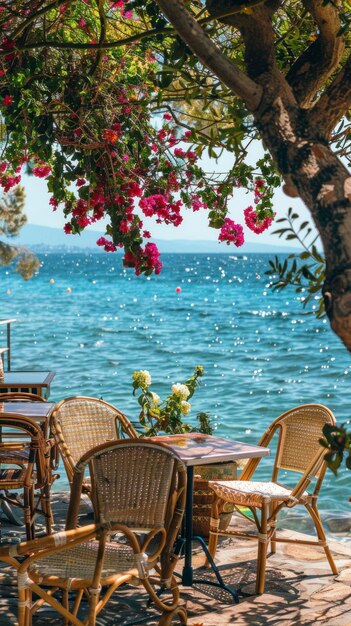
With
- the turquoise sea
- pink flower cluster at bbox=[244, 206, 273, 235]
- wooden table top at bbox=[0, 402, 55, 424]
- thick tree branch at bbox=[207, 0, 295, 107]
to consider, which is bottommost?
the turquoise sea

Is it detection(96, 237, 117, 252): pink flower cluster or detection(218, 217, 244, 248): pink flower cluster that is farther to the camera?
detection(218, 217, 244, 248): pink flower cluster

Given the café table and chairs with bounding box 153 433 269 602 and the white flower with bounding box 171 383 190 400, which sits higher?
the white flower with bounding box 171 383 190 400

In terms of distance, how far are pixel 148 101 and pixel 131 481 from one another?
1.89 meters

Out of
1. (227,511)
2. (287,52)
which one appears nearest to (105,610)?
(227,511)

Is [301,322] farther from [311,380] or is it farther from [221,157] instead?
[221,157]

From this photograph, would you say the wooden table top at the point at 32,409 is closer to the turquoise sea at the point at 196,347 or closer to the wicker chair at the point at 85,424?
the wicker chair at the point at 85,424

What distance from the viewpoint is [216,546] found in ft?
17.4

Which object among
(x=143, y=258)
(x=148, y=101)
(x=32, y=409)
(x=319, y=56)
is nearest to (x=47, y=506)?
(x=32, y=409)

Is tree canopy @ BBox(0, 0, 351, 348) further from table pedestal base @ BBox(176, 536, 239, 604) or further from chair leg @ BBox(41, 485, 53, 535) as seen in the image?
table pedestal base @ BBox(176, 536, 239, 604)

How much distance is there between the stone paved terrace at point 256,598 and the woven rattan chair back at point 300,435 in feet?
1.69

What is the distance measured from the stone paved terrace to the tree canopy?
162 cm

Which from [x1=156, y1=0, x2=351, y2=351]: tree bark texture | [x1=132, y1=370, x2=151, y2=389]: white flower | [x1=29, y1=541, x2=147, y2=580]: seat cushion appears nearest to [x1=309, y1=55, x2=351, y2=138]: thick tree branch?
[x1=156, y1=0, x2=351, y2=351]: tree bark texture

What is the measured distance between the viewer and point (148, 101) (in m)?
4.66

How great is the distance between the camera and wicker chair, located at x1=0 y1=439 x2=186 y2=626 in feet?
11.4
